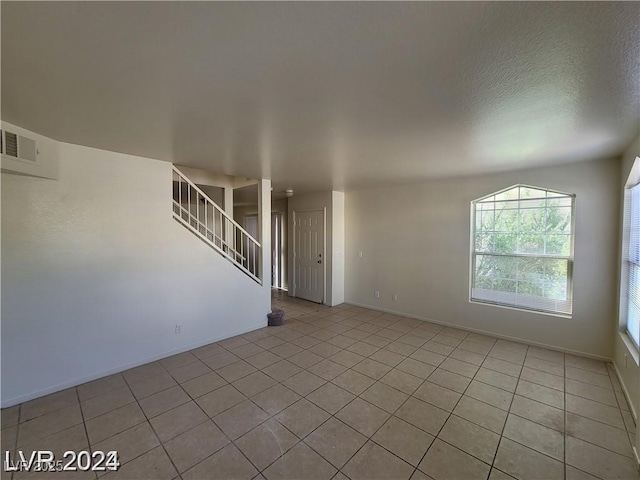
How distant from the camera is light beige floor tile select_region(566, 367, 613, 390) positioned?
269cm

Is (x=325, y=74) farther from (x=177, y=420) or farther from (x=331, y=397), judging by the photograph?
(x=177, y=420)

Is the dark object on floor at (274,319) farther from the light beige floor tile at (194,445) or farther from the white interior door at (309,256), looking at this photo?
the light beige floor tile at (194,445)

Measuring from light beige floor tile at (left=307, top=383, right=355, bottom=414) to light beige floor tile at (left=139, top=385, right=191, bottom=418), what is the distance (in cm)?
118

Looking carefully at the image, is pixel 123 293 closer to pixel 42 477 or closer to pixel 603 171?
pixel 42 477

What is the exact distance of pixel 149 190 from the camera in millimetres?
3111

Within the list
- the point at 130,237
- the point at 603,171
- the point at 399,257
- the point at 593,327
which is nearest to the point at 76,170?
the point at 130,237

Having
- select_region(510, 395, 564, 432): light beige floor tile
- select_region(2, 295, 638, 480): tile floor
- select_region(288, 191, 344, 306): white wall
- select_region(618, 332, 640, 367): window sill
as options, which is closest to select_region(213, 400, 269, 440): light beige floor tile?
select_region(2, 295, 638, 480): tile floor

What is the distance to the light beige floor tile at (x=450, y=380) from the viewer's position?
8.71ft

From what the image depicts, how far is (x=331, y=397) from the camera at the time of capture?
2.47 meters

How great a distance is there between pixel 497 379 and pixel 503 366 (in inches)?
14.3

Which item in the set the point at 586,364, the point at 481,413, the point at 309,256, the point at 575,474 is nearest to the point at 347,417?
the point at 481,413

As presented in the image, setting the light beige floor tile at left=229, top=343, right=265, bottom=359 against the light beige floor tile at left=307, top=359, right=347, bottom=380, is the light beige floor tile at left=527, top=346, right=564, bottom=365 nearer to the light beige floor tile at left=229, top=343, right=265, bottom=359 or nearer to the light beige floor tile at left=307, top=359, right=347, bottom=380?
the light beige floor tile at left=307, top=359, right=347, bottom=380

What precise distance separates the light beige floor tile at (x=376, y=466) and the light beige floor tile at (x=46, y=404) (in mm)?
2504

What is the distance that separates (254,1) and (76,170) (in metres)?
2.74
